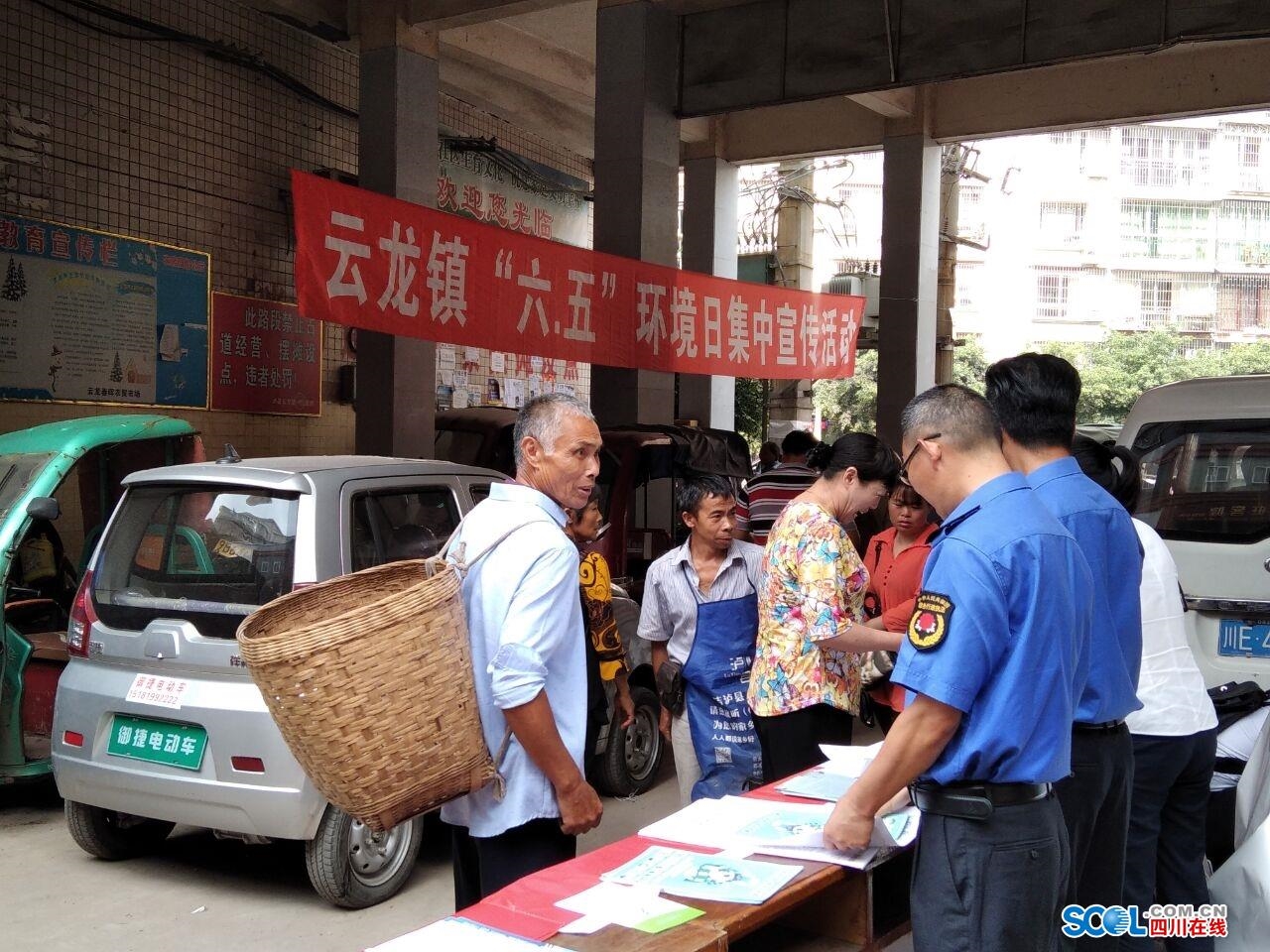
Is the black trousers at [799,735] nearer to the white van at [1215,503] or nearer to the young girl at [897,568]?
the young girl at [897,568]

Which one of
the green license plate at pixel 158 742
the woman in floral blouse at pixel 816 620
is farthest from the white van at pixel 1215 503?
the green license plate at pixel 158 742

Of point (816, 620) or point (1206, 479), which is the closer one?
point (816, 620)

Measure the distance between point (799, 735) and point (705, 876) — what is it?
1354 millimetres

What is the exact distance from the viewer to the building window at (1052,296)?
55.5m

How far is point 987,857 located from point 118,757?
350 cm

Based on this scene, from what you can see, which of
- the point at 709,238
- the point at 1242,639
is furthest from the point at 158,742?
the point at 709,238

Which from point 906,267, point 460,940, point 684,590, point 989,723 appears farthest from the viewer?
point 906,267

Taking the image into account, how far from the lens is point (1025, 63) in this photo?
1048 centimetres

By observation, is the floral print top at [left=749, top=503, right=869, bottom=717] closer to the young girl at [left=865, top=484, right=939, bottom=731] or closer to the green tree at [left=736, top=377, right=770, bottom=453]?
the young girl at [left=865, top=484, right=939, bottom=731]

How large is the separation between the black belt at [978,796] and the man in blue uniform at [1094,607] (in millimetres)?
479

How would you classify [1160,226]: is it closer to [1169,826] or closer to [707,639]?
[707,639]

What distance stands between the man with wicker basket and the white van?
3695 mm

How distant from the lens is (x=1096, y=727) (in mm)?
2807

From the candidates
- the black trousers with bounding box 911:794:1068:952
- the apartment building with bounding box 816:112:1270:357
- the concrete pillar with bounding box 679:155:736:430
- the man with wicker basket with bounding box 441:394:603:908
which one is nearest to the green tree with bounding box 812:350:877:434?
the apartment building with bounding box 816:112:1270:357
